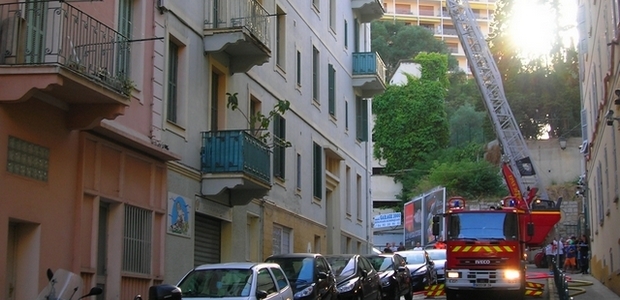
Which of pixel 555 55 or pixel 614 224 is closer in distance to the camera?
pixel 614 224

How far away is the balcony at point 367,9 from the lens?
36.6 metres

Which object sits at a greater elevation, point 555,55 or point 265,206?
point 555,55

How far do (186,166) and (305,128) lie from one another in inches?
379

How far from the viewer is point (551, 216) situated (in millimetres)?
33938

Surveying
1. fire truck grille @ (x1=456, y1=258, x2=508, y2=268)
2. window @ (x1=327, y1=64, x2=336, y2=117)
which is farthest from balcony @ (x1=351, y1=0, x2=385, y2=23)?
fire truck grille @ (x1=456, y1=258, x2=508, y2=268)

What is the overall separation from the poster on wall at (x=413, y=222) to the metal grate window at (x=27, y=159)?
4574 cm

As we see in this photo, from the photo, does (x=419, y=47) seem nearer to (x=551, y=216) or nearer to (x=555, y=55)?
(x=555, y=55)

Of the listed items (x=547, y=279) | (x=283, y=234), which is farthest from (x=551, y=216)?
(x=283, y=234)

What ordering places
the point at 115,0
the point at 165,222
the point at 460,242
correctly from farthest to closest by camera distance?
the point at 460,242 → the point at 165,222 → the point at 115,0

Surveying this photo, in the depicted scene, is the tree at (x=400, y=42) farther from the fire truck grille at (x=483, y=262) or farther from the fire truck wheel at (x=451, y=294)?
the fire truck grille at (x=483, y=262)

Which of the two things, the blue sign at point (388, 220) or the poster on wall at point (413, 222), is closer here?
the poster on wall at point (413, 222)

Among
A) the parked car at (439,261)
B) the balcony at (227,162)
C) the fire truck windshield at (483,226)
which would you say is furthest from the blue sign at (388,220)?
the balcony at (227,162)

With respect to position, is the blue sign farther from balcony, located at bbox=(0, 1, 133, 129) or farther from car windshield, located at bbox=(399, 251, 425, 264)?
balcony, located at bbox=(0, 1, 133, 129)

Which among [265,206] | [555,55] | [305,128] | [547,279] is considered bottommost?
[547,279]
